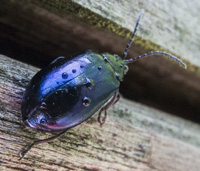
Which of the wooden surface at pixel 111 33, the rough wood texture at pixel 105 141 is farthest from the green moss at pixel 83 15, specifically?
the rough wood texture at pixel 105 141

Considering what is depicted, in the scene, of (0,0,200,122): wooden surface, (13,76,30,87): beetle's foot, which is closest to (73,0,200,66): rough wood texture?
(0,0,200,122): wooden surface

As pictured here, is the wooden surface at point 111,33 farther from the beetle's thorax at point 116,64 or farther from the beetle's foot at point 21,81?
the beetle's foot at point 21,81

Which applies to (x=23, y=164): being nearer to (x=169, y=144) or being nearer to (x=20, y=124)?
(x=20, y=124)

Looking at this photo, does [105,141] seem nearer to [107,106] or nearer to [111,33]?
[107,106]

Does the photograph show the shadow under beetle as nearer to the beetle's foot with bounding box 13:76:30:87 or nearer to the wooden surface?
the beetle's foot with bounding box 13:76:30:87

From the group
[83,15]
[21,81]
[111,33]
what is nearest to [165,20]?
[111,33]
